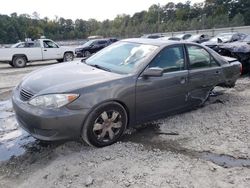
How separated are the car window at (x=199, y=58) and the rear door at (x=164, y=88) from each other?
0.69 feet

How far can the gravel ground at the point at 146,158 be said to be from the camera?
12.2ft

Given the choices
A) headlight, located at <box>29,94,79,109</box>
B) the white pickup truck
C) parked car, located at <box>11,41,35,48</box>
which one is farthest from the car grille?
parked car, located at <box>11,41,35,48</box>

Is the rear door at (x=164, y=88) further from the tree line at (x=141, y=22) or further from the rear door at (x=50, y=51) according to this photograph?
the tree line at (x=141, y=22)

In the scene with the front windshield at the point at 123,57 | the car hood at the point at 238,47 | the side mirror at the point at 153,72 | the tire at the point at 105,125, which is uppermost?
the front windshield at the point at 123,57

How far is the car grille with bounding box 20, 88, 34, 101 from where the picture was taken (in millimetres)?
4367

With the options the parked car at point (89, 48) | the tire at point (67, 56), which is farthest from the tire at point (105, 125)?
the parked car at point (89, 48)

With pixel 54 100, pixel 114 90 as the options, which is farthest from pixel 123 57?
pixel 54 100

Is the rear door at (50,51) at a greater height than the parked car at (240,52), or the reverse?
the parked car at (240,52)

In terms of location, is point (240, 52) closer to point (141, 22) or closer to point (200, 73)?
point (200, 73)

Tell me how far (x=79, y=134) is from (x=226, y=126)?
266 cm

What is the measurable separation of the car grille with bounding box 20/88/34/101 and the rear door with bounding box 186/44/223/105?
9.00 ft

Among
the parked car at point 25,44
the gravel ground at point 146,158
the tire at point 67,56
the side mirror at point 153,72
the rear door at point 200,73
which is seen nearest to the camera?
the gravel ground at point 146,158

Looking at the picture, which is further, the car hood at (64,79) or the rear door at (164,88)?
the rear door at (164,88)

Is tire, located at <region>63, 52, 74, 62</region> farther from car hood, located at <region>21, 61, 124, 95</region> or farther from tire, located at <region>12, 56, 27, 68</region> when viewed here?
car hood, located at <region>21, 61, 124, 95</region>
